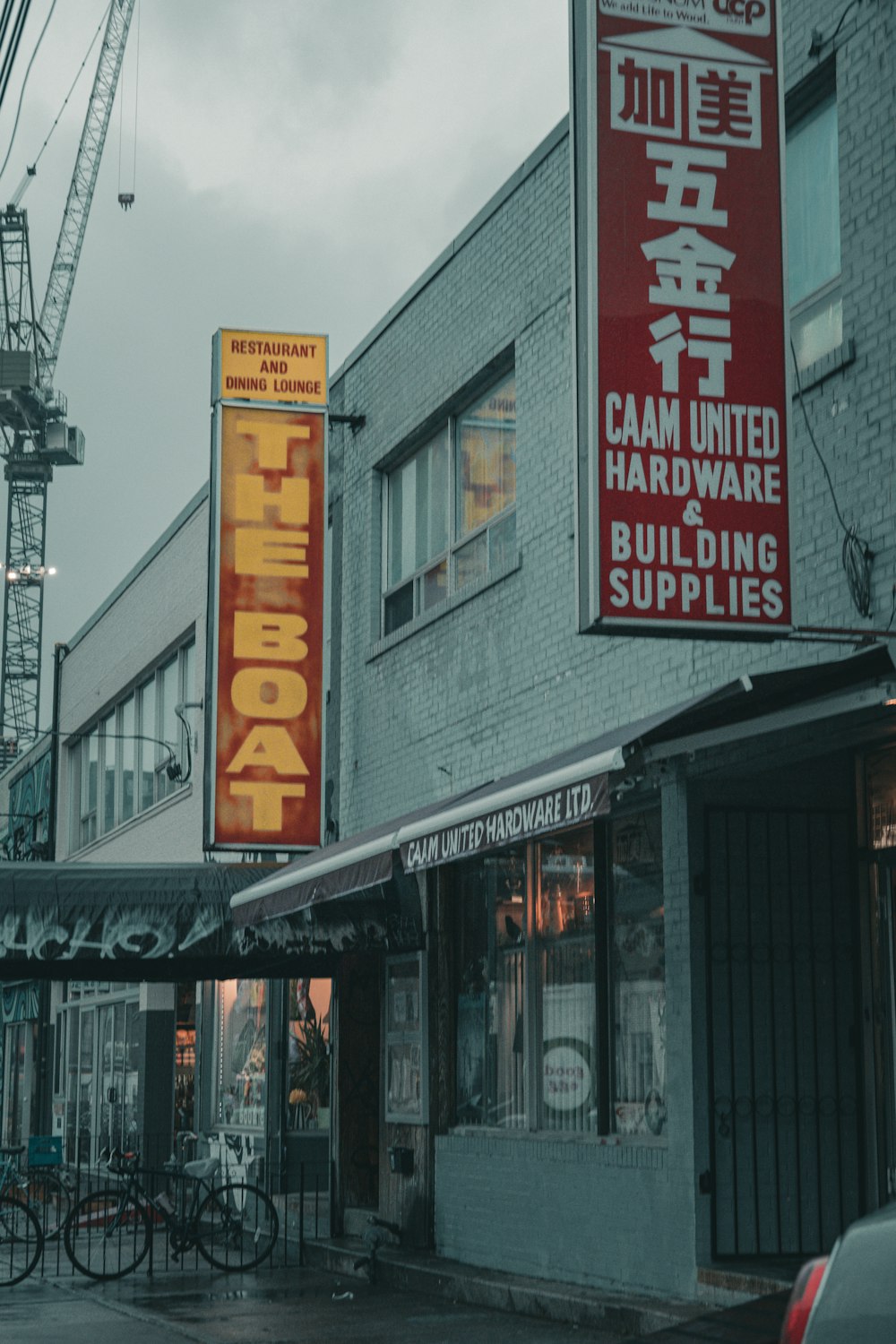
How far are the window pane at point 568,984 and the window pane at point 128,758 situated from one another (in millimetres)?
15349

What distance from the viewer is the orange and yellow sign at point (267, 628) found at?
1680 centimetres

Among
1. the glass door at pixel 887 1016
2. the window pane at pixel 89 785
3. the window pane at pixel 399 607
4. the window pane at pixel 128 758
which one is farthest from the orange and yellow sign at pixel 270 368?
the window pane at pixel 89 785

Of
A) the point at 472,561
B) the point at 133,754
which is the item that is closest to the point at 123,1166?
the point at 472,561

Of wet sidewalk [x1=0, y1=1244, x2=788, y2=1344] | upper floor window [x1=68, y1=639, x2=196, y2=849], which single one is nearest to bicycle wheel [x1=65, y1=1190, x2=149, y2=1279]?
wet sidewalk [x1=0, y1=1244, x2=788, y2=1344]

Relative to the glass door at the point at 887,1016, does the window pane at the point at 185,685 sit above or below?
above

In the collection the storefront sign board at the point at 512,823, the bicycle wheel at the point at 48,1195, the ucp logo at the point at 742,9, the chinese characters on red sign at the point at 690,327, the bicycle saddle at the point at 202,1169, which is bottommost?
the bicycle wheel at the point at 48,1195

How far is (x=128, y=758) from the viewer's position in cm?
2823

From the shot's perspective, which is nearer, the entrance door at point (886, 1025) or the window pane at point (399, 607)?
the entrance door at point (886, 1025)

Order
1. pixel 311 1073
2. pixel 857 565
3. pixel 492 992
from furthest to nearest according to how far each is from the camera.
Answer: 1. pixel 311 1073
2. pixel 492 992
3. pixel 857 565

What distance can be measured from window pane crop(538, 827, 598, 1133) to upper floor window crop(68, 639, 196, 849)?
37.3 feet

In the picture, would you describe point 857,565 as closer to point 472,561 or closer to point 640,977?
point 640,977

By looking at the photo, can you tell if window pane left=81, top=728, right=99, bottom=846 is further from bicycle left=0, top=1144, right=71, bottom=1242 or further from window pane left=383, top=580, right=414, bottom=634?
window pane left=383, top=580, right=414, bottom=634

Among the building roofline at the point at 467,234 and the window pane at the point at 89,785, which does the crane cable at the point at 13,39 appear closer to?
the building roofline at the point at 467,234

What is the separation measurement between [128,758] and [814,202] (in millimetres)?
19476
